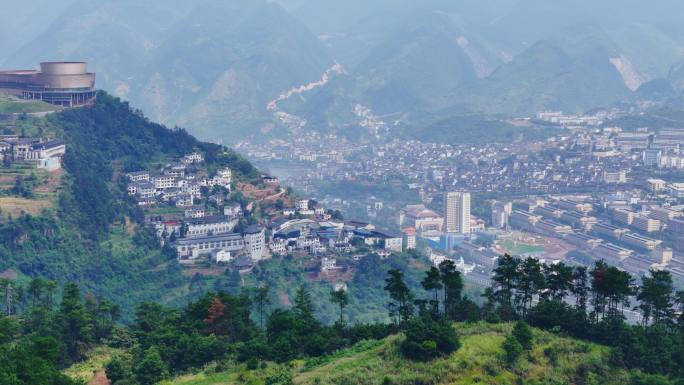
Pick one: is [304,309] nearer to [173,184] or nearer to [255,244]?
[255,244]

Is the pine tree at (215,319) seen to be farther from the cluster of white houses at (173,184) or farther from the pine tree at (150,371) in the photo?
the cluster of white houses at (173,184)

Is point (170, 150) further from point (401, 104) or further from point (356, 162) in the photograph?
point (401, 104)

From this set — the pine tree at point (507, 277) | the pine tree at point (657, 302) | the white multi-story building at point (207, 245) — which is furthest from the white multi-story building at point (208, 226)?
the pine tree at point (657, 302)

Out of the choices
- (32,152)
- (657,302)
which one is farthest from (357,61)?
(657,302)

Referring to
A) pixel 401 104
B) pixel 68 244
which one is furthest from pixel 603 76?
pixel 68 244

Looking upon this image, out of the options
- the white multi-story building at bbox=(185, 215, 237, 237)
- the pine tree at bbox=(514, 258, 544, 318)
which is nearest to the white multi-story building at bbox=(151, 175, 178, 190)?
the white multi-story building at bbox=(185, 215, 237, 237)

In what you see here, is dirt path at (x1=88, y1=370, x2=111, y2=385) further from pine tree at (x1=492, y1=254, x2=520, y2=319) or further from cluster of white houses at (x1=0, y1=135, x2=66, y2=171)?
cluster of white houses at (x1=0, y1=135, x2=66, y2=171)

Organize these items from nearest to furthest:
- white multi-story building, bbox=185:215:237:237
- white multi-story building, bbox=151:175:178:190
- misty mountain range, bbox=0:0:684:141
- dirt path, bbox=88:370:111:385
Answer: dirt path, bbox=88:370:111:385 < white multi-story building, bbox=185:215:237:237 < white multi-story building, bbox=151:175:178:190 < misty mountain range, bbox=0:0:684:141
